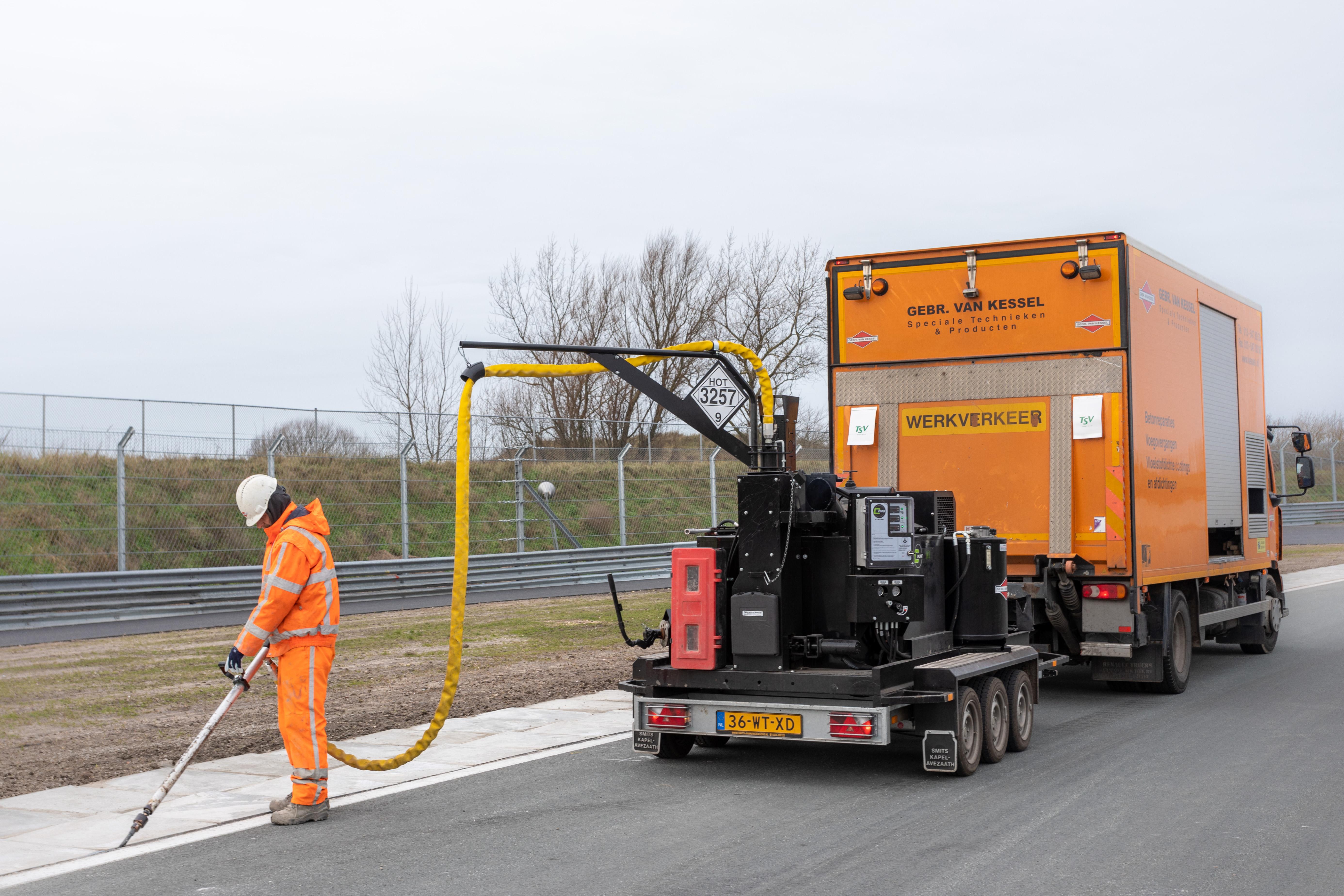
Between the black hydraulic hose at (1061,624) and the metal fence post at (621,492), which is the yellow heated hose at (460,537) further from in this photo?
the metal fence post at (621,492)

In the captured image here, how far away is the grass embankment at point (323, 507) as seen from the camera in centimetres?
1823

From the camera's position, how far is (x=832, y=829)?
6.71m

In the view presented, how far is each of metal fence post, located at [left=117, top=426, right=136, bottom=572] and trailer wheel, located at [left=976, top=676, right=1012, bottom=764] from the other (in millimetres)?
13831

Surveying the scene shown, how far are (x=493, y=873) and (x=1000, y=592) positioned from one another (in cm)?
444

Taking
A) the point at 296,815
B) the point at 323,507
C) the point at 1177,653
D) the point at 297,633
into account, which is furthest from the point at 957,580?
the point at 323,507

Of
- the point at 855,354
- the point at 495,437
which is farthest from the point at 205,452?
the point at 855,354

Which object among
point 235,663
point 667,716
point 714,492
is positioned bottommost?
point 667,716

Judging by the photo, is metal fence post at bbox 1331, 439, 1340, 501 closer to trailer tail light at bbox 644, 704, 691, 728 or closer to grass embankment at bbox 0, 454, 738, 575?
grass embankment at bbox 0, 454, 738, 575

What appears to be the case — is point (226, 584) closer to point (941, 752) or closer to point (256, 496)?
point (256, 496)

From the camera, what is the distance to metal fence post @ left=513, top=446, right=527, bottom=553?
2528cm

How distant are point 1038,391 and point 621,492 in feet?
56.6

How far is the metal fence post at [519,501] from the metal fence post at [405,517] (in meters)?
2.72

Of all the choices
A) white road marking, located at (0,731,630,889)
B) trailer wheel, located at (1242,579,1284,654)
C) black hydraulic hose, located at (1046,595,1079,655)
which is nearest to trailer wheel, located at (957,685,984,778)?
white road marking, located at (0,731,630,889)

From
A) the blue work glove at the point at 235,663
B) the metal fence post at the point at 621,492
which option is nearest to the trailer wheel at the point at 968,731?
the blue work glove at the point at 235,663
